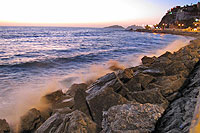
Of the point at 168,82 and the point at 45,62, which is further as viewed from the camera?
the point at 45,62

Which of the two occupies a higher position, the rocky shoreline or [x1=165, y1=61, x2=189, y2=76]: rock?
[x1=165, y1=61, x2=189, y2=76]: rock

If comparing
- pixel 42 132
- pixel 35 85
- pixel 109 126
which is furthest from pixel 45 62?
pixel 109 126

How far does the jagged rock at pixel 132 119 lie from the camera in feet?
7.13

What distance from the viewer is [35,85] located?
7879mm

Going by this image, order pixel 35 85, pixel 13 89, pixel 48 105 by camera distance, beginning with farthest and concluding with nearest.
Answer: pixel 35 85, pixel 13 89, pixel 48 105

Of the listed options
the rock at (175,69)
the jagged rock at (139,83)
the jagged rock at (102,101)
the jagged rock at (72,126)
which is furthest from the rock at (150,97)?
the rock at (175,69)

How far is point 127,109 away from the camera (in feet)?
8.14

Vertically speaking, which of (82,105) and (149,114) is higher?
(149,114)

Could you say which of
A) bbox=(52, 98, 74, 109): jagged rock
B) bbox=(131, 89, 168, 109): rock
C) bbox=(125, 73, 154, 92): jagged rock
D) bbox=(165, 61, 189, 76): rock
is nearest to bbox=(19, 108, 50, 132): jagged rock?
bbox=(52, 98, 74, 109): jagged rock

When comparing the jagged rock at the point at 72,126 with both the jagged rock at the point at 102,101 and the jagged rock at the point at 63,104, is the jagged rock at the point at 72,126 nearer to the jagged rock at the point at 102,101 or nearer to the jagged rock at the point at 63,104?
the jagged rock at the point at 102,101

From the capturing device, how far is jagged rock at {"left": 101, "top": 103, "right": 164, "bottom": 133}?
2.17 metres

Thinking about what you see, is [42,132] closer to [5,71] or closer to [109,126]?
[109,126]

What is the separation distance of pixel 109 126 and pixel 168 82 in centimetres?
267

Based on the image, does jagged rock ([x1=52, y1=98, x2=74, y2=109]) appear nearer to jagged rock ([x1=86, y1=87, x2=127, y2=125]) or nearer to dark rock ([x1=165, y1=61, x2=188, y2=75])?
jagged rock ([x1=86, y1=87, x2=127, y2=125])
